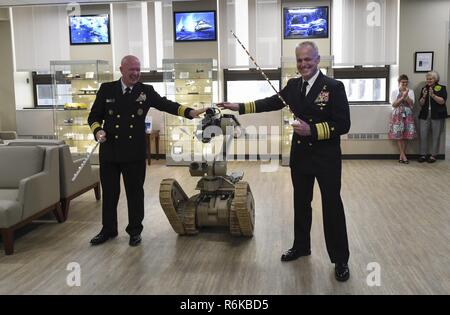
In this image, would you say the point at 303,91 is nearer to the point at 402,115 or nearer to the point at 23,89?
the point at 402,115

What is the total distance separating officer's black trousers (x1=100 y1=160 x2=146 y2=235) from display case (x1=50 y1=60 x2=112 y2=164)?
5.35 metres

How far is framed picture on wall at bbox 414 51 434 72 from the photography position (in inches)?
378

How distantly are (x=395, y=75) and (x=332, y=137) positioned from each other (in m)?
6.99

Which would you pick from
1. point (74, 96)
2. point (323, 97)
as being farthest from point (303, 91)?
point (74, 96)

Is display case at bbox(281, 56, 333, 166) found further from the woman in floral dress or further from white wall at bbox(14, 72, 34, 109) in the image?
white wall at bbox(14, 72, 34, 109)

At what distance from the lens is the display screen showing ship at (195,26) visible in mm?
10086

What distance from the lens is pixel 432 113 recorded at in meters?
9.34

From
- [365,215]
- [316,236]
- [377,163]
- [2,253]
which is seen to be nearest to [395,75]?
[377,163]

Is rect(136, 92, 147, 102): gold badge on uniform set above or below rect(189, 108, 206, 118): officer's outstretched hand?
above

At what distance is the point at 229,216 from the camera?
4863mm

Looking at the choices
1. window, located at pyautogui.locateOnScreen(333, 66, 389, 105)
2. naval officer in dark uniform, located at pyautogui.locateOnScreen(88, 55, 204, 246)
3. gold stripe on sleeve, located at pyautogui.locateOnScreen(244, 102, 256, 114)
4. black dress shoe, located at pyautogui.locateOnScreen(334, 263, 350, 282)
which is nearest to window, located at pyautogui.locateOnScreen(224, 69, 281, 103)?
window, located at pyautogui.locateOnScreen(333, 66, 389, 105)

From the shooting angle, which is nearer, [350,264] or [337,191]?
[337,191]

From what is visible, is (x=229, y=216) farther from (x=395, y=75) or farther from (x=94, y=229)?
(x=395, y=75)

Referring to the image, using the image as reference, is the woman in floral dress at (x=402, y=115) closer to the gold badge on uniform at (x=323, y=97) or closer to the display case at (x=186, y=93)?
the display case at (x=186, y=93)
